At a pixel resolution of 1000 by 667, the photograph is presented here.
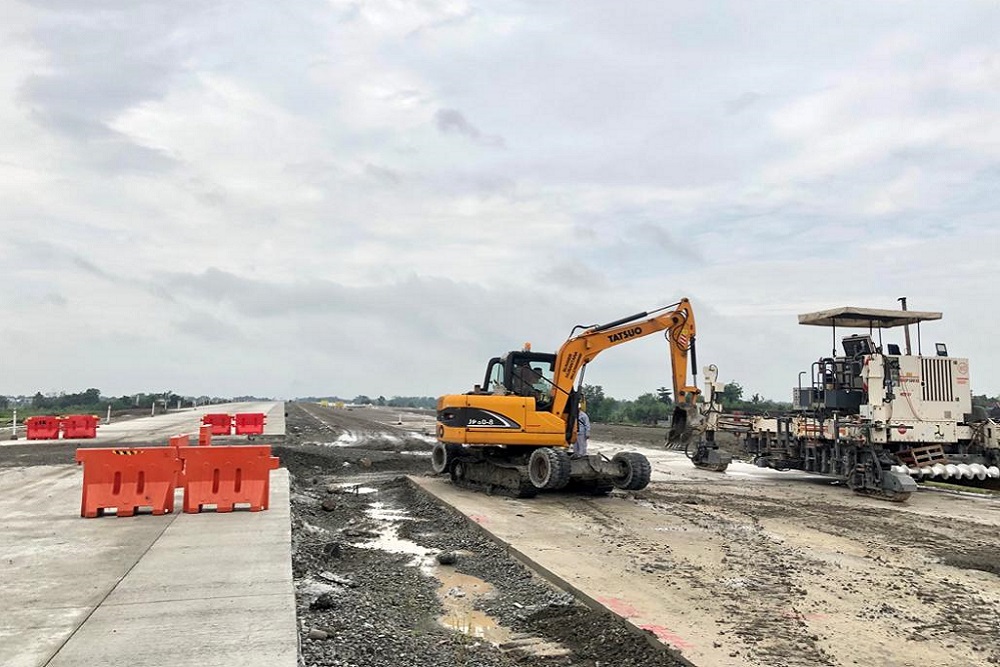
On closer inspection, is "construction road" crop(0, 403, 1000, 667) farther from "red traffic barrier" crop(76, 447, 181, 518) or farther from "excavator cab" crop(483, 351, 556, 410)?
"excavator cab" crop(483, 351, 556, 410)

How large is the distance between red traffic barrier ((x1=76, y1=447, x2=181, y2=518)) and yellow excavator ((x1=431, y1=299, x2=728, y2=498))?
548cm

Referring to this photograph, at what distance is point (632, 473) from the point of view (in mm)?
13570

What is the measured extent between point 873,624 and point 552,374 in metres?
8.78

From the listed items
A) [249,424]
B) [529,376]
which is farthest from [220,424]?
[529,376]

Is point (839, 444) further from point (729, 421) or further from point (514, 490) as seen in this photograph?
point (514, 490)

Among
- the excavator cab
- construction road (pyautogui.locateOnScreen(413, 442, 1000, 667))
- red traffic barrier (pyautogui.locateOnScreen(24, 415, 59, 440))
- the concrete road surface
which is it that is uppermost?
the excavator cab

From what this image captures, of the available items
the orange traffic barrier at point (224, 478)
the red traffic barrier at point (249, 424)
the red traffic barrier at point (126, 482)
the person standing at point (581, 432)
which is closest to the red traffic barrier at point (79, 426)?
the red traffic barrier at point (249, 424)

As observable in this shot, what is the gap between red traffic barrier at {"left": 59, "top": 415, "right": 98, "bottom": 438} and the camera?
29.0 meters

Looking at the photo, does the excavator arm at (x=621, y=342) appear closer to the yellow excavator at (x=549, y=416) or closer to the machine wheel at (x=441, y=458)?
the yellow excavator at (x=549, y=416)

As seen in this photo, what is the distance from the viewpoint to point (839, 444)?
15906mm

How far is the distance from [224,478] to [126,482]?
1.24 metres

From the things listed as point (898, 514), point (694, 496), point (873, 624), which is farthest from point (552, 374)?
point (873, 624)

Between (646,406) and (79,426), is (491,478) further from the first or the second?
(646,406)

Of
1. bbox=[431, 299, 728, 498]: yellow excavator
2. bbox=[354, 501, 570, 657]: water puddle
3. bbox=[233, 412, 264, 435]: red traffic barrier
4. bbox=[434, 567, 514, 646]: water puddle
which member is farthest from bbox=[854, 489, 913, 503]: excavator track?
bbox=[233, 412, 264, 435]: red traffic barrier
